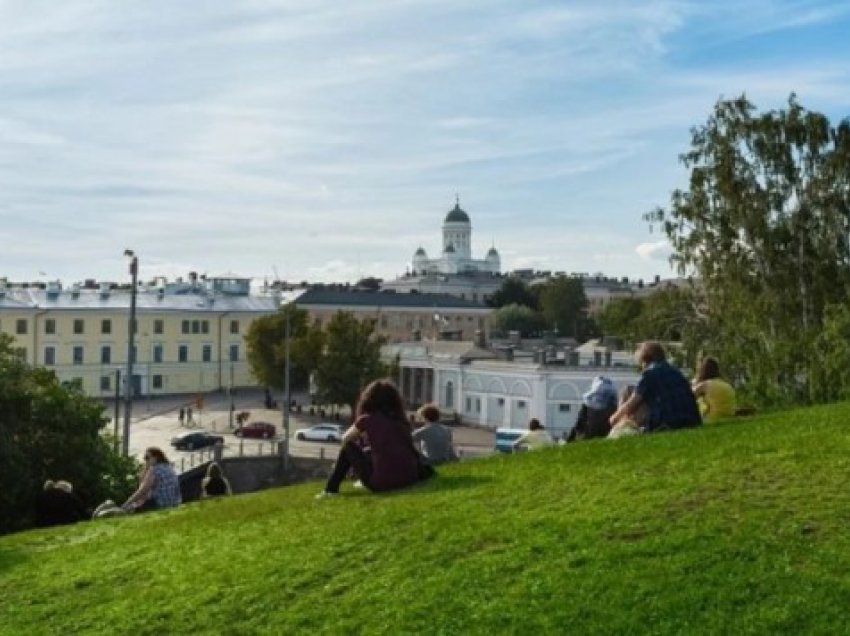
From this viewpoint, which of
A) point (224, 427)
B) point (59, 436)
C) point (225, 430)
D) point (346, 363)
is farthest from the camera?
point (346, 363)

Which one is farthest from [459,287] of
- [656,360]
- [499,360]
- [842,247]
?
[656,360]

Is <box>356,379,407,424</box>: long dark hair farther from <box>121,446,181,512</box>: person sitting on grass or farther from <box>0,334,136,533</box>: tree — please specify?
<box>0,334,136,533</box>: tree

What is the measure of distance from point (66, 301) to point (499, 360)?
3468 centimetres

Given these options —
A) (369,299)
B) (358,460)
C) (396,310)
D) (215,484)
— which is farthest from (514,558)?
(396,310)

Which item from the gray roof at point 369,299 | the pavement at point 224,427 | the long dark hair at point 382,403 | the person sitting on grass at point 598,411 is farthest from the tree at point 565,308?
the long dark hair at point 382,403

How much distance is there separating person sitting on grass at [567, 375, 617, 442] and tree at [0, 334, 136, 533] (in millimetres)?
15206

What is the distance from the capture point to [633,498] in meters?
12.0

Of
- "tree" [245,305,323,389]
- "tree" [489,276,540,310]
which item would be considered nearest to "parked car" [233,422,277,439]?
"tree" [245,305,323,389]

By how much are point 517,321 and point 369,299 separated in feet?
52.0

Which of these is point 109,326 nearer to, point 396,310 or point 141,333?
point 141,333

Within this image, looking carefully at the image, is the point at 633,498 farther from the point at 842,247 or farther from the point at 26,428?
the point at 842,247

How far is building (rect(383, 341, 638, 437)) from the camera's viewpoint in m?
73.7

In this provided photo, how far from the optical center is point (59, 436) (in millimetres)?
32156

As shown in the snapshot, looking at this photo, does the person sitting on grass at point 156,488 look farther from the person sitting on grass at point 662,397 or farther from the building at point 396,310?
the building at point 396,310
